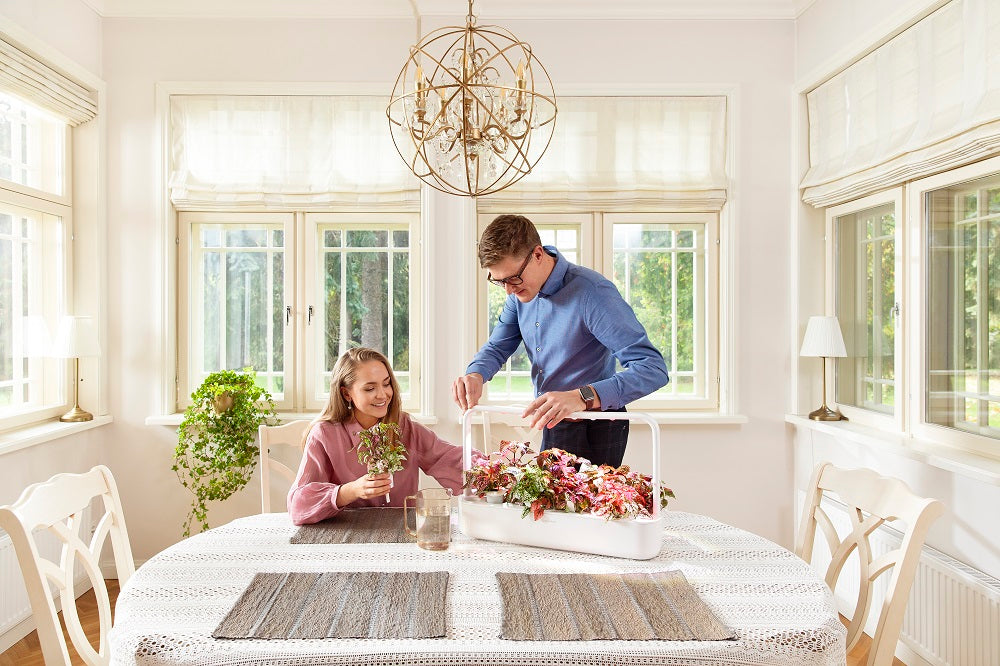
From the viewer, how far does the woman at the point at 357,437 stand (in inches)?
77.4

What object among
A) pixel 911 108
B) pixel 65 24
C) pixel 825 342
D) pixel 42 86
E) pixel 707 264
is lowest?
pixel 825 342

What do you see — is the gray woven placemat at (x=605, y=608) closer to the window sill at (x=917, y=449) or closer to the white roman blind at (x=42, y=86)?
the window sill at (x=917, y=449)

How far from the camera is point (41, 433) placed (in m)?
2.83

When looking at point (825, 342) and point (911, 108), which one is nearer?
point (911, 108)

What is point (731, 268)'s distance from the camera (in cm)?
328

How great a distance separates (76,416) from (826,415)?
329 cm

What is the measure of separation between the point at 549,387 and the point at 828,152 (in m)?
1.81

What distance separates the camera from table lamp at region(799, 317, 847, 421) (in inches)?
116

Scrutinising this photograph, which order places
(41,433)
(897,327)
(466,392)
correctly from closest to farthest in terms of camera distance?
(466,392) < (897,327) < (41,433)

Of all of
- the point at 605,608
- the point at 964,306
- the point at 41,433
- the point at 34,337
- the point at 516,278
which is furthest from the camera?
the point at 34,337

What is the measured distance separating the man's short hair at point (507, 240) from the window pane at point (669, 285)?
149cm

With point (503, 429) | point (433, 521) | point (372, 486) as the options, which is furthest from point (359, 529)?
point (503, 429)

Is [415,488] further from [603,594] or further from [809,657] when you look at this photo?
[809,657]

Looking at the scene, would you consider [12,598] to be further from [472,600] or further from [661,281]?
[661,281]
